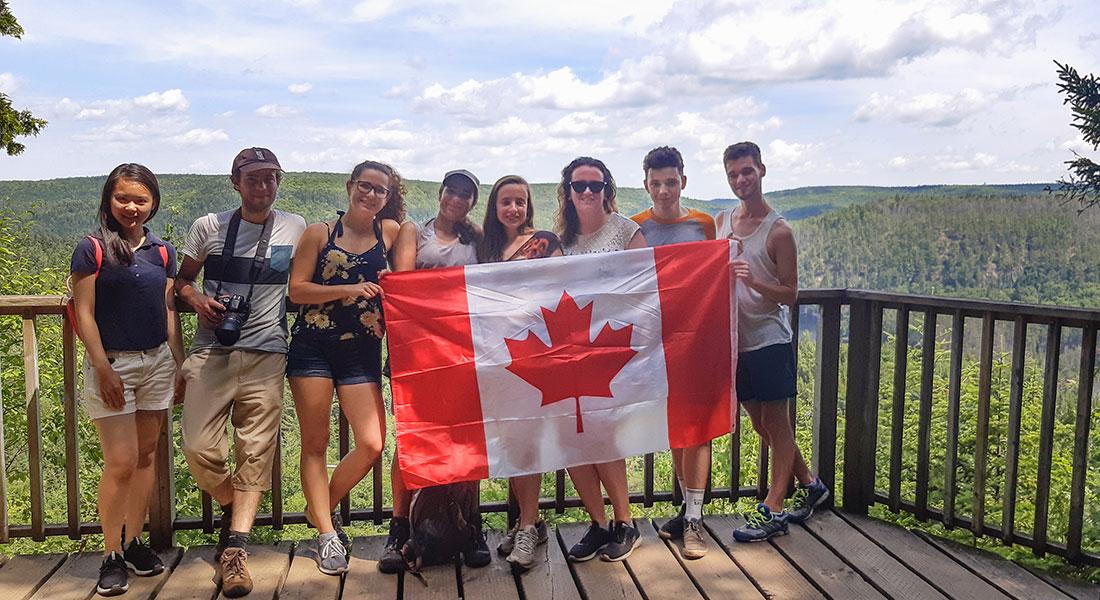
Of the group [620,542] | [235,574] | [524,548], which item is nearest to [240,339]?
[235,574]

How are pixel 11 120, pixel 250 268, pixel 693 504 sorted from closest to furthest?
pixel 250 268 < pixel 693 504 < pixel 11 120

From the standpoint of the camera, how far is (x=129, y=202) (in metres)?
2.83

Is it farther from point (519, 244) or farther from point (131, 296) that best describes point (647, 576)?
point (131, 296)

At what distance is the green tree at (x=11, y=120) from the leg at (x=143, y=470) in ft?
10.4

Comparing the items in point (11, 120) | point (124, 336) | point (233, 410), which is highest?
point (11, 120)

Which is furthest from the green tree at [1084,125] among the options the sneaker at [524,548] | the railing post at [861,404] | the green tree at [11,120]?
the green tree at [11,120]

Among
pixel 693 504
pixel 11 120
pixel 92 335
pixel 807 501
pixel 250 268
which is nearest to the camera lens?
pixel 92 335

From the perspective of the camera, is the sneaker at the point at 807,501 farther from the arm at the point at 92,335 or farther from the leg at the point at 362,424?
the arm at the point at 92,335

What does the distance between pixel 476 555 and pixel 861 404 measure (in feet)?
6.42

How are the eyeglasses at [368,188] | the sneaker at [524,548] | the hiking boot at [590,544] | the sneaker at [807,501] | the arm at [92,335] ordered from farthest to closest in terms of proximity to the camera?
1. the sneaker at [807,501]
2. the hiking boot at [590,544]
3. the sneaker at [524,548]
4. the eyeglasses at [368,188]
5. the arm at [92,335]

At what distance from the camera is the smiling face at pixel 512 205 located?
3092 millimetres

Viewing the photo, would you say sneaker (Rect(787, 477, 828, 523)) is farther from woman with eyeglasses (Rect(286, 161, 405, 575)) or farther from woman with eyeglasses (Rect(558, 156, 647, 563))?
woman with eyeglasses (Rect(286, 161, 405, 575))

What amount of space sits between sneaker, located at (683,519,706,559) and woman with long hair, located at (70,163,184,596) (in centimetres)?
214

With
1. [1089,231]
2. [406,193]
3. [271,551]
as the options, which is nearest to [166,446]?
[271,551]
